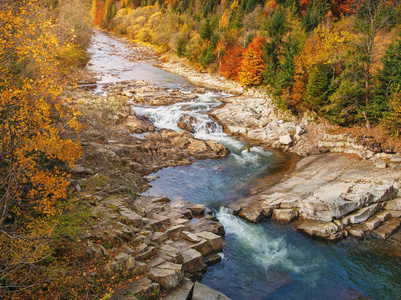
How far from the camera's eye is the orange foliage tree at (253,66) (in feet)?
122

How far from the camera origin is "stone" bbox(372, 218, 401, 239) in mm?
13326

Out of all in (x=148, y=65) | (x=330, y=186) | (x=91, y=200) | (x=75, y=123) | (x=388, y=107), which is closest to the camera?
(x=75, y=123)

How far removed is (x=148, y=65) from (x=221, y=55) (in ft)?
58.2

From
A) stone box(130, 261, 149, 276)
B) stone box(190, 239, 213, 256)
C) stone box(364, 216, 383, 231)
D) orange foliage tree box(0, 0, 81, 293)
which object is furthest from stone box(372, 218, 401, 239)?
orange foliage tree box(0, 0, 81, 293)

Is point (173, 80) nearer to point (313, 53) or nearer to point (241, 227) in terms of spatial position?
point (313, 53)

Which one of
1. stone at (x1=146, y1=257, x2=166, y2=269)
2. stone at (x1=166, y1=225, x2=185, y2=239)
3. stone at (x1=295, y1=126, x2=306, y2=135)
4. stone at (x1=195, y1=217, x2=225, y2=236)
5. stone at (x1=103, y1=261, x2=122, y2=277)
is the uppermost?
stone at (x1=295, y1=126, x2=306, y2=135)

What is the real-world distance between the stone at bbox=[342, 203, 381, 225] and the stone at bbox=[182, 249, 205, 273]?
8.37 m

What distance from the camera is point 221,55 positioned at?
48.6m

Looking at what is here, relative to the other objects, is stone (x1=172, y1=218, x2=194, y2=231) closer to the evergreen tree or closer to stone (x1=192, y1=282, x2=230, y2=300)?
stone (x1=192, y1=282, x2=230, y2=300)

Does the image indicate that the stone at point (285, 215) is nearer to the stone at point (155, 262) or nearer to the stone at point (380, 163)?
the stone at point (155, 262)

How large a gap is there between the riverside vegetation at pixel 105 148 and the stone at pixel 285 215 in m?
0.20

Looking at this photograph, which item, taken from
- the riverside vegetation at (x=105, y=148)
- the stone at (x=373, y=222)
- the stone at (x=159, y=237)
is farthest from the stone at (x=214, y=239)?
the stone at (x=373, y=222)

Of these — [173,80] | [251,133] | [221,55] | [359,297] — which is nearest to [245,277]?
[359,297]

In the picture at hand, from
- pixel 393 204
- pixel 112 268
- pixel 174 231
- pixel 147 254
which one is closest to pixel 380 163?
pixel 393 204
